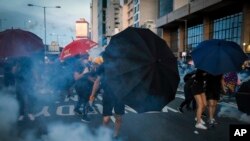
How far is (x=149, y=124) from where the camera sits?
7434 mm

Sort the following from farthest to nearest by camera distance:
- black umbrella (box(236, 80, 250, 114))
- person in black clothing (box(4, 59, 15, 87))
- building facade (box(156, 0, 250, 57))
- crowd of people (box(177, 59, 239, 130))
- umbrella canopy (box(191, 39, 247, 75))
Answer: building facade (box(156, 0, 250, 57))
black umbrella (box(236, 80, 250, 114))
crowd of people (box(177, 59, 239, 130))
person in black clothing (box(4, 59, 15, 87))
umbrella canopy (box(191, 39, 247, 75))

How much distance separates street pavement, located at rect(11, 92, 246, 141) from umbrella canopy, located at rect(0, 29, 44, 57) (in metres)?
1.60

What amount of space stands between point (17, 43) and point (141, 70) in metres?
3.11

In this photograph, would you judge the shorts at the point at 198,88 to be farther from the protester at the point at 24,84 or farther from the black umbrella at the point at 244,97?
the protester at the point at 24,84

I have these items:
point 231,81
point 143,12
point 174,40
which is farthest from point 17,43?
point 143,12

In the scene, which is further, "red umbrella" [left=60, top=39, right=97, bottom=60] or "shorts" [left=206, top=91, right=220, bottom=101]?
"red umbrella" [left=60, top=39, right=97, bottom=60]

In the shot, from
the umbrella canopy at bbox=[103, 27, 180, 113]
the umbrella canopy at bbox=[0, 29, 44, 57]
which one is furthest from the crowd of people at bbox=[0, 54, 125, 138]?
the umbrella canopy at bbox=[103, 27, 180, 113]

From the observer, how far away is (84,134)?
6.01m

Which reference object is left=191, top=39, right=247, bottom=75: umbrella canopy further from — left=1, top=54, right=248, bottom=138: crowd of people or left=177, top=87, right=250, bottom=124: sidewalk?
left=177, top=87, right=250, bottom=124: sidewalk

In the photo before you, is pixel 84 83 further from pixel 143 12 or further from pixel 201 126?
pixel 143 12

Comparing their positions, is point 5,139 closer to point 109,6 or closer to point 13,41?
point 13,41

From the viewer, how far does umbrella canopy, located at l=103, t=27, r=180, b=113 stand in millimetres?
3730

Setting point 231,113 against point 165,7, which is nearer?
point 231,113

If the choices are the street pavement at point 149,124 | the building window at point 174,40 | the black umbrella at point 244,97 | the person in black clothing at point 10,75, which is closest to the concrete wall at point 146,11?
the building window at point 174,40
